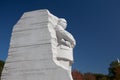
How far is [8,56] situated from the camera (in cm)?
1170

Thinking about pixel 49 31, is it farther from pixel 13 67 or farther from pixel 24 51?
pixel 13 67

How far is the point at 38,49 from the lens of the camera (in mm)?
11133

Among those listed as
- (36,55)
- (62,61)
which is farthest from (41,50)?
(62,61)

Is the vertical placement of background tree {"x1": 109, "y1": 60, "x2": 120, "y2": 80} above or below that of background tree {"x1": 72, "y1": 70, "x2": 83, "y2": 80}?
below

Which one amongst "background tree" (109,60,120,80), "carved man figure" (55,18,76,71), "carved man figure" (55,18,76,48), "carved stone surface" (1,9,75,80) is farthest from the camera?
"background tree" (109,60,120,80)

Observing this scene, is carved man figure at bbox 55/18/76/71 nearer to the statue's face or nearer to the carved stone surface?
the carved stone surface

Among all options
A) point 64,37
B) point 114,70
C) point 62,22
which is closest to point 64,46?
point 64,37

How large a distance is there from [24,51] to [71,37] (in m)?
2.41

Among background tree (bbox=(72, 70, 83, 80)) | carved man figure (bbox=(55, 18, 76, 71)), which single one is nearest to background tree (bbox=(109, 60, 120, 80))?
background tree (bbox=(72, 70, 83, 80))

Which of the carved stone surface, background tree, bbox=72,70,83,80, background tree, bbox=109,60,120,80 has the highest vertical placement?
the carved stone surface

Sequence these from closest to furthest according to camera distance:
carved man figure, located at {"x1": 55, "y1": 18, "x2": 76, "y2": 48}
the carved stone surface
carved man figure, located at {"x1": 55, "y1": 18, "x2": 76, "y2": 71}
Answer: the carved stone surface → carved man figure, located at {"x1": 55, "y1": 18, "x2": 76, "y2": 71} → carved man figure, located at {"x1": 55, "y1": 18, "x2": 76, "y2": 48}

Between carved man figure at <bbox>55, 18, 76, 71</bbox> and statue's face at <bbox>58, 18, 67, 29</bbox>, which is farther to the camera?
statue's face at <bbox>58, 18, 67, 29</bbox>

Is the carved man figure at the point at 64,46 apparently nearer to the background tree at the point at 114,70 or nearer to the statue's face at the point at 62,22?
the statue's face at the point at 62,22

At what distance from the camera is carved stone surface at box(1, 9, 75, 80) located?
10.7 m
